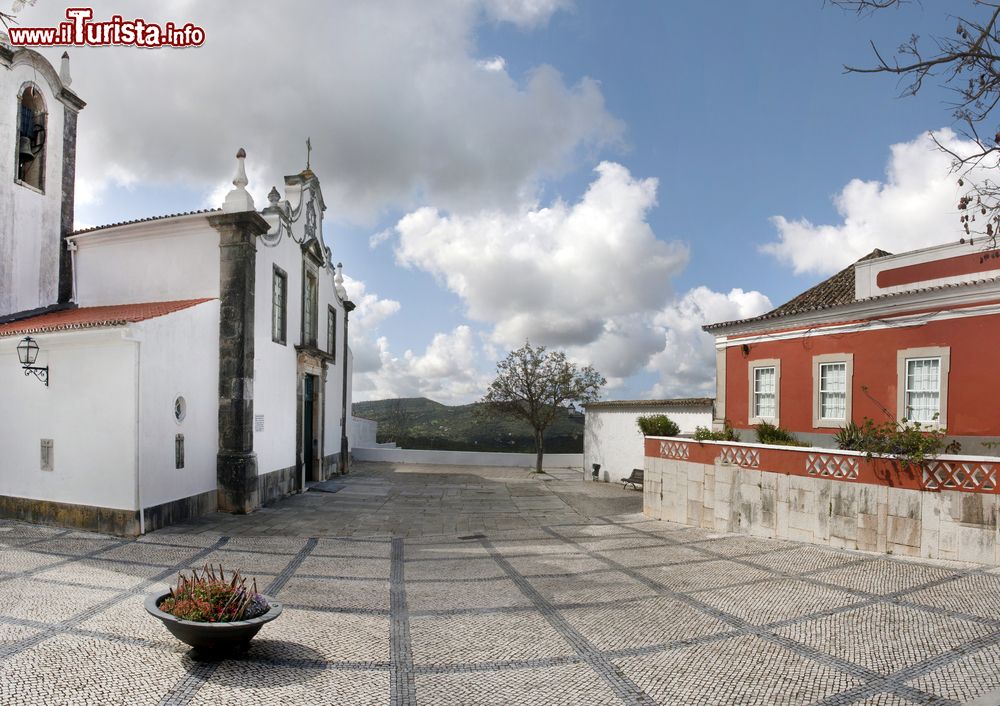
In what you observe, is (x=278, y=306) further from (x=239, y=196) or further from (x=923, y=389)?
(x=923, y=389)

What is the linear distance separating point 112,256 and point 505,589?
494 inches

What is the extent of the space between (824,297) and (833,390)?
Result: 109 inches

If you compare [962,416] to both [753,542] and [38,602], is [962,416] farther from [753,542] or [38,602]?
[38,602]

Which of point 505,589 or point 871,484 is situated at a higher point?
point 871,484

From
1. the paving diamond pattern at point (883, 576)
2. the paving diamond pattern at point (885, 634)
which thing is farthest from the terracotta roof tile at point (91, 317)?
the paving diamond pattern at point (883, 576)

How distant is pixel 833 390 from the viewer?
42.5 feet

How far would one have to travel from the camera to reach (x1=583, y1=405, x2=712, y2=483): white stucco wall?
19.8 m

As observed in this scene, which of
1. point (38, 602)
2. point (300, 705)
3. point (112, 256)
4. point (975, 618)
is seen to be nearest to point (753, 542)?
point (975, 618)

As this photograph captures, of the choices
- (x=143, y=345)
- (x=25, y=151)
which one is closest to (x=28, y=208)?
(x=25, y=151)

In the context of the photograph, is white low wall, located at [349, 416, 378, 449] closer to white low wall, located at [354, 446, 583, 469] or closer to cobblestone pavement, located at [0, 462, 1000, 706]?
white low wall, located at [354, 446, 583, 469]

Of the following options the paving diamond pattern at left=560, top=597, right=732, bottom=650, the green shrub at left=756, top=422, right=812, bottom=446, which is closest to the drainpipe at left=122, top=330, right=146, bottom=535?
the paving diamond pattern at left=560, top=597, right=732, bottom=650

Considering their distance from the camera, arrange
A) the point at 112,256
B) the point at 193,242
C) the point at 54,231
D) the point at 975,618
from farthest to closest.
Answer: the point at 54,231 → the point at 112,256 → the point at 193,242 → the point at 975,618

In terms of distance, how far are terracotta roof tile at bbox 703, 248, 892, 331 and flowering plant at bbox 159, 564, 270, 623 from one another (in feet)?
41.3

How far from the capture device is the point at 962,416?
1070 cm
